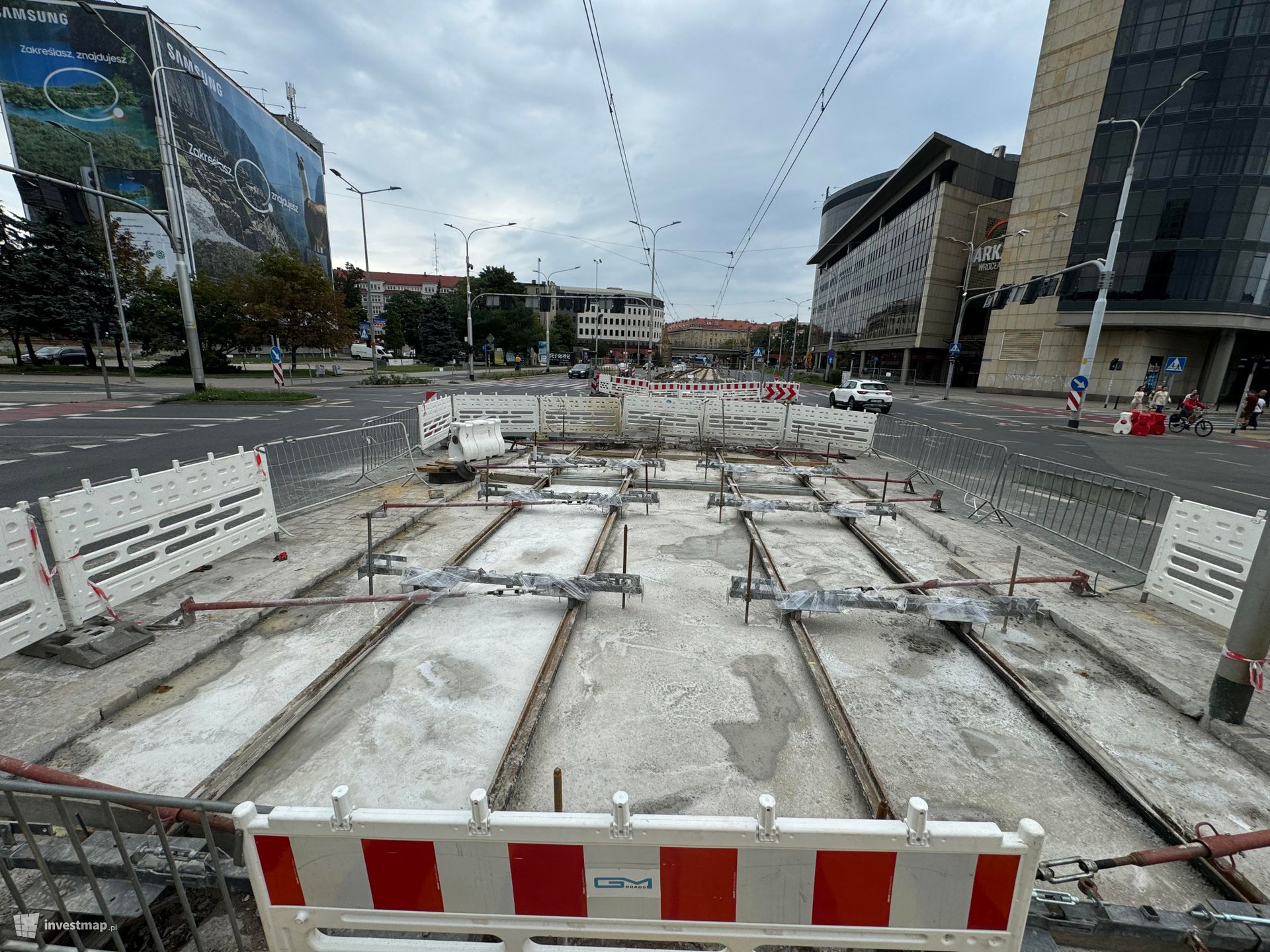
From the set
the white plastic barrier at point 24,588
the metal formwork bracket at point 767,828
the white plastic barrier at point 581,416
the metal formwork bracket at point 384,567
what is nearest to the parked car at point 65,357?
the white plastic barrier at point 581,416

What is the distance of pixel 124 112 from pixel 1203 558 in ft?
250

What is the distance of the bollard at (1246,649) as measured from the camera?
320 centimetres

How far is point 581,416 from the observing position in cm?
1463

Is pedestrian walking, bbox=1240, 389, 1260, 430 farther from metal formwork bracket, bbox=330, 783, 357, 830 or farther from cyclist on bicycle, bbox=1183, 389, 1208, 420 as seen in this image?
metal formwork bracket, bbox=330, 783, 357, 830

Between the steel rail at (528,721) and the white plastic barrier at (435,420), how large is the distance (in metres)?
7.83

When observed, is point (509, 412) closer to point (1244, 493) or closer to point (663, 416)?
point (663, 416)

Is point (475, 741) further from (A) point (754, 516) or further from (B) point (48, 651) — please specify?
(A) point (754, 516)

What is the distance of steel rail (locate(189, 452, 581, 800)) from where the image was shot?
9.24 ft

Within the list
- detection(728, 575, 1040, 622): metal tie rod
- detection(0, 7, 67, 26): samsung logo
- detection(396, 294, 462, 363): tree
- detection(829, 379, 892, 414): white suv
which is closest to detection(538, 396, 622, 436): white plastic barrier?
detection(728, 575, 1040, 622): metal tie rod

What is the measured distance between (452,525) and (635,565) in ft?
9.36

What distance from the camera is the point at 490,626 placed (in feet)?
15.4

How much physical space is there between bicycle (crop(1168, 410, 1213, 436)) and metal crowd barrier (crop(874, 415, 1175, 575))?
46.9ft

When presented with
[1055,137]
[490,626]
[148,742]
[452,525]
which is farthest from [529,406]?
[1055,137]

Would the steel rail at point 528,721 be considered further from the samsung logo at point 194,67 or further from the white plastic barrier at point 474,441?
the samsung logo at point 194,67
